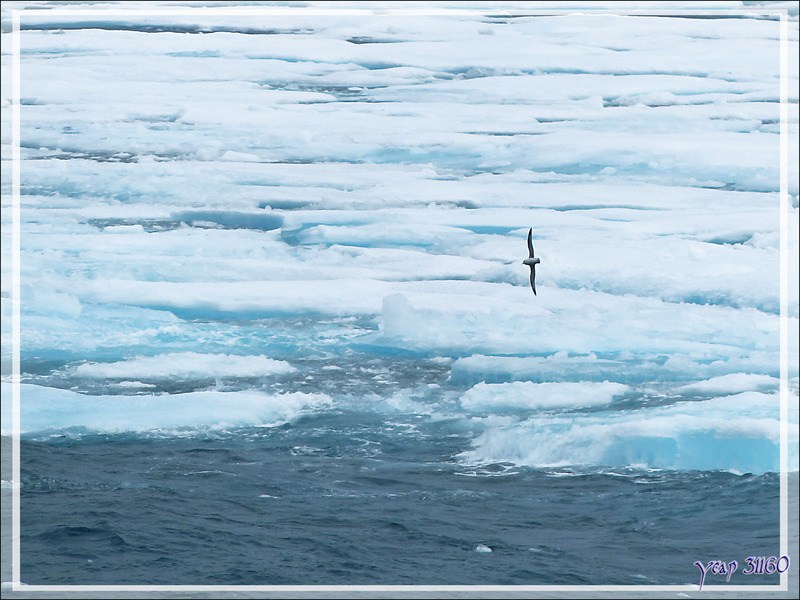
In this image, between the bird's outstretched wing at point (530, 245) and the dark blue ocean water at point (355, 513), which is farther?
the bird's outstretched wing at point (530, 245)

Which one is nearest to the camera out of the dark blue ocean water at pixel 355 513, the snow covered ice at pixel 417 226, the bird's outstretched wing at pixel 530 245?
the dark blue ocean water at pixel 355 513

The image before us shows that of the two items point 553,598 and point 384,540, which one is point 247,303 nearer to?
point 384,540

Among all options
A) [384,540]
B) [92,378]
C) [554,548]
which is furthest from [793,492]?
[92,378]

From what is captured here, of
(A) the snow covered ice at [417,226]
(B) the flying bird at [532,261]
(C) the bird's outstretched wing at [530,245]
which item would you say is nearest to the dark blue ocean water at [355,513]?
(A) the snow covered ice at [417,226]

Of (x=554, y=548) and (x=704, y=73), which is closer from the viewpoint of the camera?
(x=554, y=548)

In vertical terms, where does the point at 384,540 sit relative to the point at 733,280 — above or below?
below

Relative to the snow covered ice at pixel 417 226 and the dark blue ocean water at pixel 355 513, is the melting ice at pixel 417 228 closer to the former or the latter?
the snow covered ice at pixel 417 226
